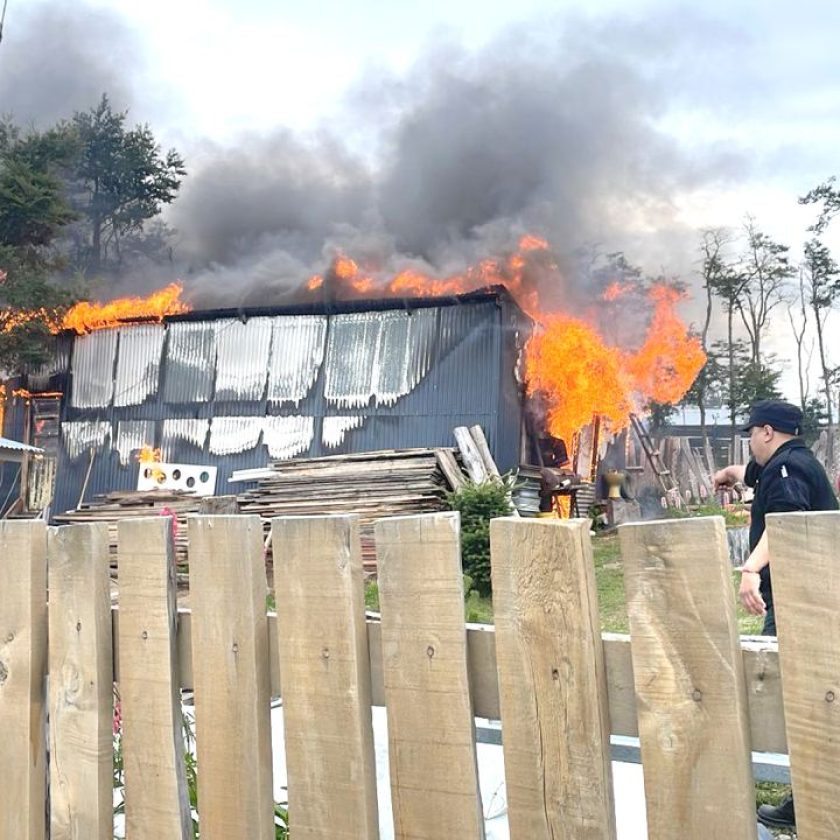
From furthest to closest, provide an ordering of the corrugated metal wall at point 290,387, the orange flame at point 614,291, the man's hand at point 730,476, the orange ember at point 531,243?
1. the orange flame at point 614,291
2. the orange ember at point 531,243
3. the corrugated metal wall at point 290,387
4. the man's hand at point 730,476

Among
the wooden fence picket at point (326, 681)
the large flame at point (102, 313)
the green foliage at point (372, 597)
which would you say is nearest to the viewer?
the wooden fence picket at point (326, 681)

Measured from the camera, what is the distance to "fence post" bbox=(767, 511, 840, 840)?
1.48 m

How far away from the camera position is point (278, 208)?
1135 inches

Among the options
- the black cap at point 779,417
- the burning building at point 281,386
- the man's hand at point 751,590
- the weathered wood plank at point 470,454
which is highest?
the burning building at point 281,386

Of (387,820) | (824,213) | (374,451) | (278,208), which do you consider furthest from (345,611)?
(824,213)

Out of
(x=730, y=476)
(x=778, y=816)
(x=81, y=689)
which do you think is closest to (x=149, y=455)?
(x=730, y=476)

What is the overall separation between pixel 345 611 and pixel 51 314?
21936 millimetres

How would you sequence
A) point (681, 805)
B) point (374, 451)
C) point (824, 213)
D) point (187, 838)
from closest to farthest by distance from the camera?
point (681, 805) < point (187, 838) < point (374, 451) < point (824, 213)

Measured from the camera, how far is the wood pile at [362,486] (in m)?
16.0

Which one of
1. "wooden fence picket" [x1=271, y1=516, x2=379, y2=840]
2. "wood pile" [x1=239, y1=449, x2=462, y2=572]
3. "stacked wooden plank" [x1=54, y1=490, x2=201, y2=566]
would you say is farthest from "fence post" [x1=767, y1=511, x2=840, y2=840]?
"stacked wooden plank" [x1=54, y1=490, x2=201, y2=566]

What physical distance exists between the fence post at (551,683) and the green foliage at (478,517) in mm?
10747

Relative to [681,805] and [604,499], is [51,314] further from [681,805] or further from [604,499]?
[681,805]

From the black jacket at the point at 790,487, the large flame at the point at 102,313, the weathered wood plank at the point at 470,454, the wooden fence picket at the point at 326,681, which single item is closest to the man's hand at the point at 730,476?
the black jacket at the point at 790,487

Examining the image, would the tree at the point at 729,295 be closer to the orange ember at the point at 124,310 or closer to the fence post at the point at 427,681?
the orange ember at the point at 124,310
